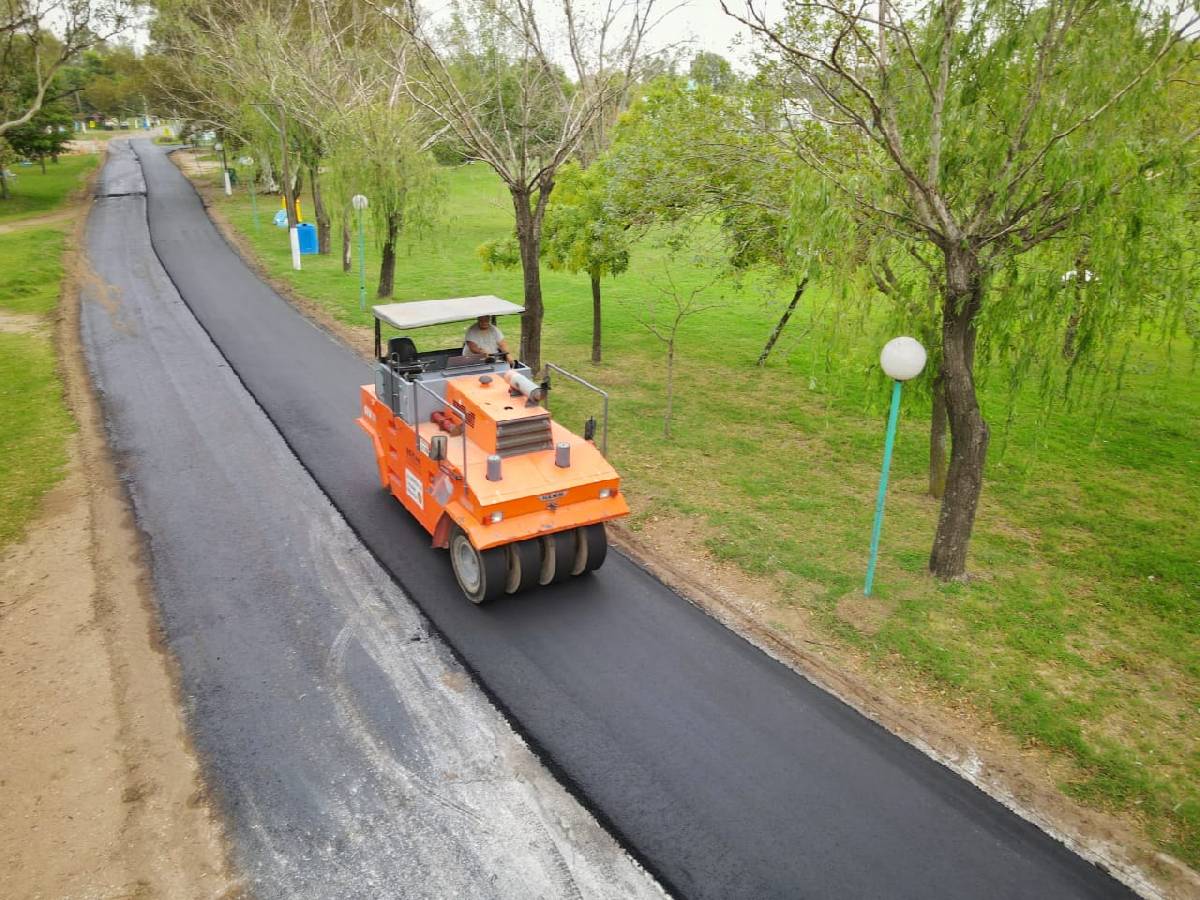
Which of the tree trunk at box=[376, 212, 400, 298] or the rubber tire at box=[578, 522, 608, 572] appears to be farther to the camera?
the tree trunk at box=[376, 212, 400, 298]

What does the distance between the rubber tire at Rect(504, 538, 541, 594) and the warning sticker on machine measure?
4.76ft

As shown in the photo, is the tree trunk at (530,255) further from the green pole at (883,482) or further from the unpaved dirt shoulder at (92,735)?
the unpaved dirt shoulder at (92,735)

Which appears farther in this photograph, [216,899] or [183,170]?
[183,170]

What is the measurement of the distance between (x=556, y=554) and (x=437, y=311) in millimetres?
3568

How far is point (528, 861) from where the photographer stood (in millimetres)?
5191

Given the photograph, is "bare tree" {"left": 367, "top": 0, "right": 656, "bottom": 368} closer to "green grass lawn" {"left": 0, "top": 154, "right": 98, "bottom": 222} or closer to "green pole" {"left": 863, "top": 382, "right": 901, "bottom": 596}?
"green pole" {"left": 863, "top": 382, "right": 901, "bottom": 596}

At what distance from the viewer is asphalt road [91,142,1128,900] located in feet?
17.1

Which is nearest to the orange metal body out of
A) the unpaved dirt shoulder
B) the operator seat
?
the operator seat

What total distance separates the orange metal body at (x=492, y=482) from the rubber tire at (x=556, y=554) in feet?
0.92

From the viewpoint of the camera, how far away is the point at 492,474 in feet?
25.6

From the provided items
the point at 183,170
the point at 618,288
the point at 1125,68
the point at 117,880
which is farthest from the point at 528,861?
the point at 183,170

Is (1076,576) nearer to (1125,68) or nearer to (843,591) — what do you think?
(843,591)

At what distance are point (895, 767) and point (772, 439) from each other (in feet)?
24.1

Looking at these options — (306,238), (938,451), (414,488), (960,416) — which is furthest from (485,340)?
(306,238)
